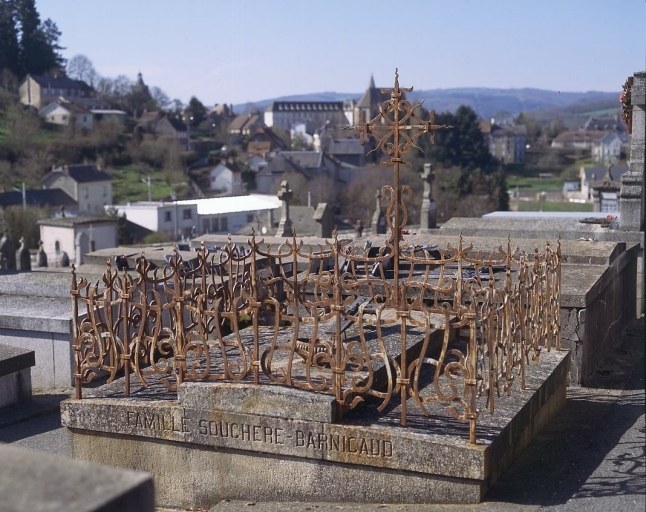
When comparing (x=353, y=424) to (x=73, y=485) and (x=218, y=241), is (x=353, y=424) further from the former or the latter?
(x=218, y=241)

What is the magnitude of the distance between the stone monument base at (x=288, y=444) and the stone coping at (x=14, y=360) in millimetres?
2094

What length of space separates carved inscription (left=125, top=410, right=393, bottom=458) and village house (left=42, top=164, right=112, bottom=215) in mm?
60029

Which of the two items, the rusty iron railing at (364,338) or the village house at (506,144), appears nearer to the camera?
the rusty iron railing at (364,338)

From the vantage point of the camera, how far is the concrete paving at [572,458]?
522 cm

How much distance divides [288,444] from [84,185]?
63.6 m

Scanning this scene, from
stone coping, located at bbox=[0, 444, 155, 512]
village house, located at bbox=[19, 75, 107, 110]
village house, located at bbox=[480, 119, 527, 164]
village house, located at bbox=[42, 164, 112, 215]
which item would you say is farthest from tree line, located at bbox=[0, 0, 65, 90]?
stone coping, located at bbox=[0, 444, 155, 512]

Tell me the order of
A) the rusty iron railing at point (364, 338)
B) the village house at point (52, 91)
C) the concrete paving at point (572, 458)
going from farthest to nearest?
the village house at point (52, 91)
the rusty iron railing at point (364, 338)
the concrete paving at point (572, 458)

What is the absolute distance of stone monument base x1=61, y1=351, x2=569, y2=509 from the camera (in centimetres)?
530

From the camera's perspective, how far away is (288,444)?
18.5 ft

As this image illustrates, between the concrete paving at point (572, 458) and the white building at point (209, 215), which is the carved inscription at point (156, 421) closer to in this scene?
the concrete paving at point (572, 458)

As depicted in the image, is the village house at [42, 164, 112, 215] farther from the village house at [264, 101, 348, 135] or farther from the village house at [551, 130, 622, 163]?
the village house at [264, 101, 348, 135]

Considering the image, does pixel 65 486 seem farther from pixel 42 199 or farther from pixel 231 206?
pixel 42 199

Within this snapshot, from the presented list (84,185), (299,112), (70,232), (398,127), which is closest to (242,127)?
(299,112)

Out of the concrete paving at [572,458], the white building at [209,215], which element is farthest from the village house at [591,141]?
the concrete paving at [572,458]
